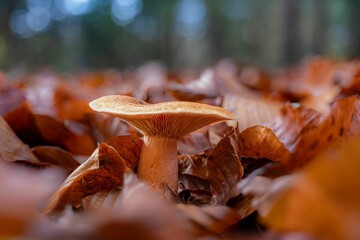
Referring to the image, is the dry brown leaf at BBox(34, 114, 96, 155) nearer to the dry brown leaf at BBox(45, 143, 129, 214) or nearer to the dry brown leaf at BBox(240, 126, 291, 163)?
the dry brown leaf at BBox(45, 143, 129, 214)

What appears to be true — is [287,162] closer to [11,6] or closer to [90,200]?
[90,200]

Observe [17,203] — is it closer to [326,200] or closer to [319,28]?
[326,200]

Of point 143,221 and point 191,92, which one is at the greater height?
point 143,221

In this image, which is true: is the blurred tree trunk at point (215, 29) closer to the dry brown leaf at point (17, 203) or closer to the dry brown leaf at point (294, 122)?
the dry brown leaf at point (294, 122)

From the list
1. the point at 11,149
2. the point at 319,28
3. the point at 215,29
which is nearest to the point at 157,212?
the point at 11,149

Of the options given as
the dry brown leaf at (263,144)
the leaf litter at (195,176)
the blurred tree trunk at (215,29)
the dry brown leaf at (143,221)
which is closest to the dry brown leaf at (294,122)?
the leaf litter at (195,176)

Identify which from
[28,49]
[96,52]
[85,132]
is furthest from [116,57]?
[85,132]
